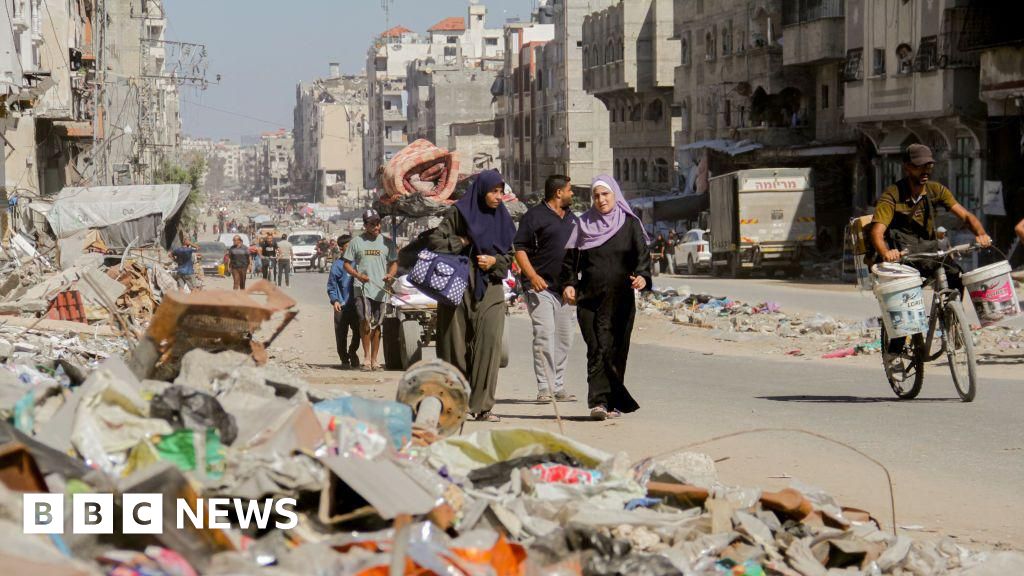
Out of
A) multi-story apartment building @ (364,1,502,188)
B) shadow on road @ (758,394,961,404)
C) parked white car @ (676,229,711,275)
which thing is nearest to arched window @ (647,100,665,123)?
parked white car @ (676,229,711,275)

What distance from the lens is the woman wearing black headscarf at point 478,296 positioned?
1086cm

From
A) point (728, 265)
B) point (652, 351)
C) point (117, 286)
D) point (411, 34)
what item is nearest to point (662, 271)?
point (728, 265)

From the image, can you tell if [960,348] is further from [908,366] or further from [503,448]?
[503,448]

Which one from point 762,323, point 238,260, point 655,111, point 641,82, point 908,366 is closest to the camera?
point 908,366

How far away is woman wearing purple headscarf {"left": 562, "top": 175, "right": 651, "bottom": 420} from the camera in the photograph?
11.0 m

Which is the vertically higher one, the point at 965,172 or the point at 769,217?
the point at 965,172

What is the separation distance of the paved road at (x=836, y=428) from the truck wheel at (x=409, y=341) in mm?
761

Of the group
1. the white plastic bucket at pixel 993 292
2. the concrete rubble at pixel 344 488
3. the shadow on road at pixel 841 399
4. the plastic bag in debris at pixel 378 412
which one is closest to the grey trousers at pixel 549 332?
the shadow on road at pixel 841 399

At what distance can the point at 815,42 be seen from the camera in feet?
164

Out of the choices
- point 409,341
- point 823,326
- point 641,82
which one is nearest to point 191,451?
point 409,341

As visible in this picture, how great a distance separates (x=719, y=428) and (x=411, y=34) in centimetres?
17066

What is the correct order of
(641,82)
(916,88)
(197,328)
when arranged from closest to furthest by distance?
1. (197,328)
2. (916,88)
3. (641,82)

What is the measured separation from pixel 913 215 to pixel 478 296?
337cm

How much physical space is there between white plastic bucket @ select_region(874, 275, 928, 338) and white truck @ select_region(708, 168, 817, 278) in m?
33.1
